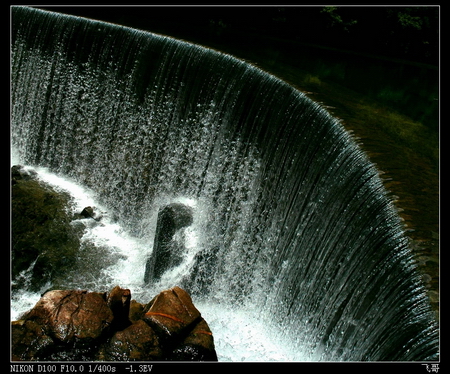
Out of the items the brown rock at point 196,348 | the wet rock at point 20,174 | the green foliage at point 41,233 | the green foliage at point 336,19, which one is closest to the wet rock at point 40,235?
the green foliage at point 41,233

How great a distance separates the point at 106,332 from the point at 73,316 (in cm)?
45

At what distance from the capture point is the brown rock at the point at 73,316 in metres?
5.00

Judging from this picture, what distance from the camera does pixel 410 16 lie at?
42.8 feet

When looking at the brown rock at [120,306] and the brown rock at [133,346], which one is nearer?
the brown rock at [133,346]

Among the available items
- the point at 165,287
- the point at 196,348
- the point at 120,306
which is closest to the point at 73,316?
the point at 120,306

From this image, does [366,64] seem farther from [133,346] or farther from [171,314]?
[133,346]

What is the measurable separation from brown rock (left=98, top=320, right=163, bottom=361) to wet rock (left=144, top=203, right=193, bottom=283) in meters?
2.64

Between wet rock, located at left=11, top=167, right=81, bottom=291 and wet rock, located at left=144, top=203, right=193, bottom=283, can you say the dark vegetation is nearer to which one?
wet rock, located at left=144, top=203, right=193, bottom=283

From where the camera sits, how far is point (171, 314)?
521 centimetres

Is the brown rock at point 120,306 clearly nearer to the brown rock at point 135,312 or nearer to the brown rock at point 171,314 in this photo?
the brown rock at point 135,312

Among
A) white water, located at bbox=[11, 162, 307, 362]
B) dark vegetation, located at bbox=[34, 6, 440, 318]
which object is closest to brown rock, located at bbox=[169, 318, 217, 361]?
white water, located at bbox=[11, 162, 307, 362]

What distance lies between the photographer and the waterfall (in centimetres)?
462

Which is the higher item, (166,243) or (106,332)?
(106,332)

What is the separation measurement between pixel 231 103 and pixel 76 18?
5.82 metres
